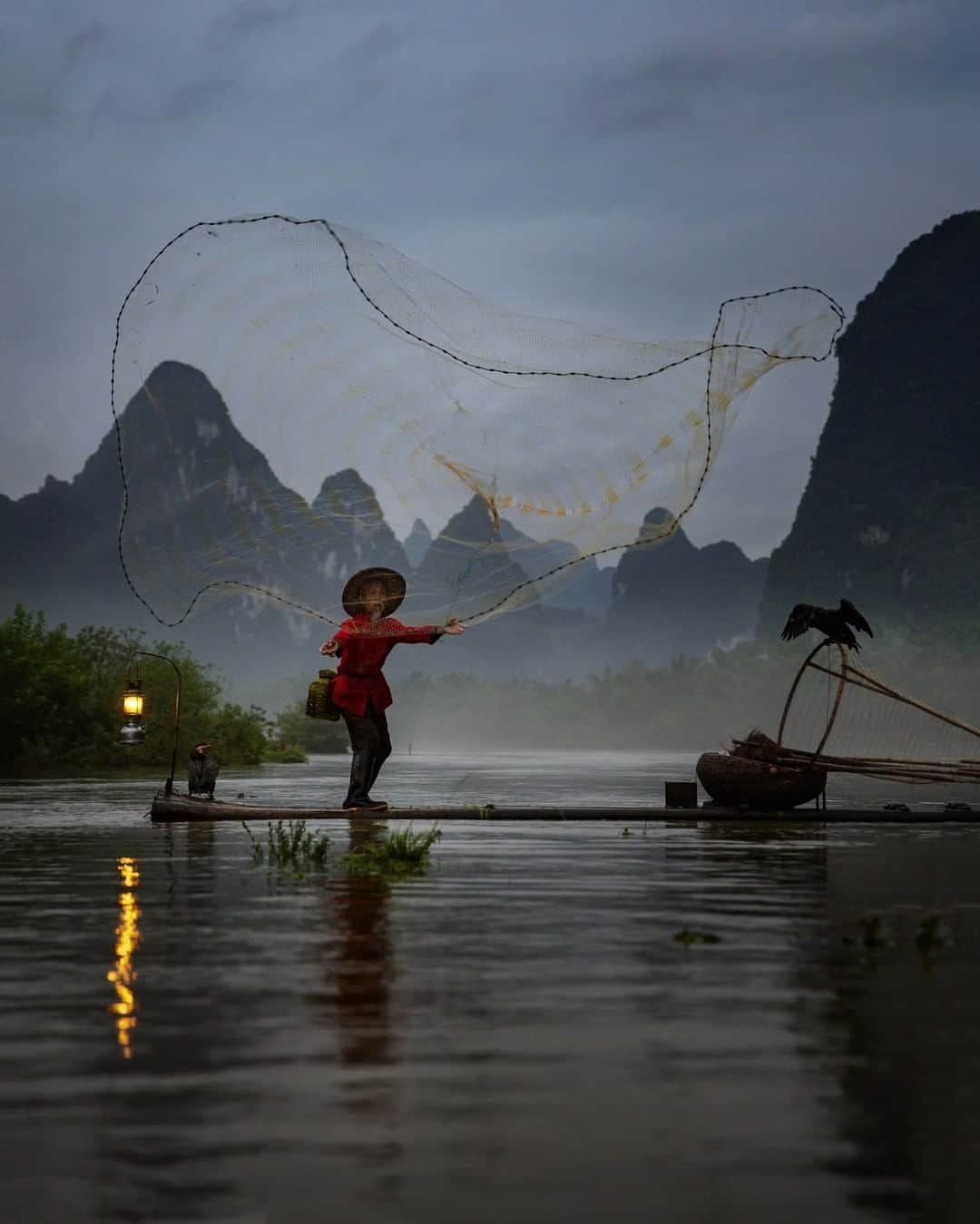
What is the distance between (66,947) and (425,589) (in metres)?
13.1

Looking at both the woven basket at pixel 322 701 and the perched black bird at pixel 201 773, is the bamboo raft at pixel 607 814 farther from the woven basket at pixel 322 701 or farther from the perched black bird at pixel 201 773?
the woven basket at pixel 322 701

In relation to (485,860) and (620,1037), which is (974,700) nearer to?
(485,860)

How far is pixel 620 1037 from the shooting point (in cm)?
693

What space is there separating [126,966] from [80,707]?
53.9 metres

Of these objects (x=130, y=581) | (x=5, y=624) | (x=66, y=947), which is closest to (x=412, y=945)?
(x=66, y=947)

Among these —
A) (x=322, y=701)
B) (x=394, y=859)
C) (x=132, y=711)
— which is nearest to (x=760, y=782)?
(x=322, y=701)

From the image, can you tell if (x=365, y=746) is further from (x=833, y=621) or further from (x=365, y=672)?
(x=833, y=621)

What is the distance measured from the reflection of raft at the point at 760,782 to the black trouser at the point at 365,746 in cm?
419

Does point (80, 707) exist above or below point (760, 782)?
above

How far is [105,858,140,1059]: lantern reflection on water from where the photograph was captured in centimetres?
707

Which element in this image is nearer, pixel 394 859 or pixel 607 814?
pixel 394 859

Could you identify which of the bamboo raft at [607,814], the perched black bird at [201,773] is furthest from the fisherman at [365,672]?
the perched black bird at [201,773]

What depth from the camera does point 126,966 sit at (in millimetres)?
8977

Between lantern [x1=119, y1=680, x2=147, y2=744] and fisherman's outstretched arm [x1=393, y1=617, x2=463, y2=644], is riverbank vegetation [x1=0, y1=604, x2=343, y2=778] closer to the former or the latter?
lantern [x1=119, y1=680, x2=147, y2=744]
